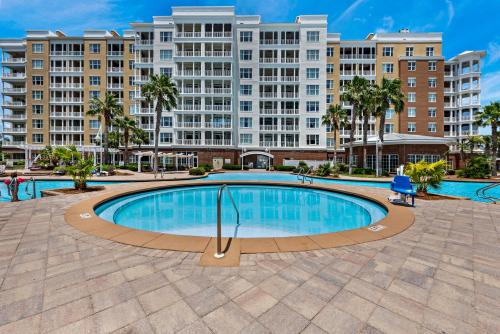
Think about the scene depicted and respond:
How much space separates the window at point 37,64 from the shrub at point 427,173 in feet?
214

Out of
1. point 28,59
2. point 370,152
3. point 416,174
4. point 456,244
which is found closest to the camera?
point 456,244

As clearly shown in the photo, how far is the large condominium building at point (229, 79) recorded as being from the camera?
36656 mm

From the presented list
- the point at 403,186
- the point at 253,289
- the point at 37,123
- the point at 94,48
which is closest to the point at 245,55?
the point at 94,48

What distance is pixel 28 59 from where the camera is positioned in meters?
43.2

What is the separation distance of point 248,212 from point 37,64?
60393 mm

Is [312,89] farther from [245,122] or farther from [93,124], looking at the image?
[93,124]

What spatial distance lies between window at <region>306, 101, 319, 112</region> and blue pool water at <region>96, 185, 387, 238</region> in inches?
1076

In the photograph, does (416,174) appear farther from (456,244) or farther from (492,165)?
(492,165)

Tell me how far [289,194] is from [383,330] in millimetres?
11785

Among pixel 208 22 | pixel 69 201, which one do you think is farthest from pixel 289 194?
pixel 208 22

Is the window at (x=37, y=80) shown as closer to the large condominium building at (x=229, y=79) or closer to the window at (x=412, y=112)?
the large condominium building at (x=229, y=79)

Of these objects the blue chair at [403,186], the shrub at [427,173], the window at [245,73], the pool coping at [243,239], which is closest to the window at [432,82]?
the window at [245,73]

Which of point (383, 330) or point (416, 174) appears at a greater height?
point (416, 174)

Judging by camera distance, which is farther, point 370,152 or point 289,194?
point 370,152
